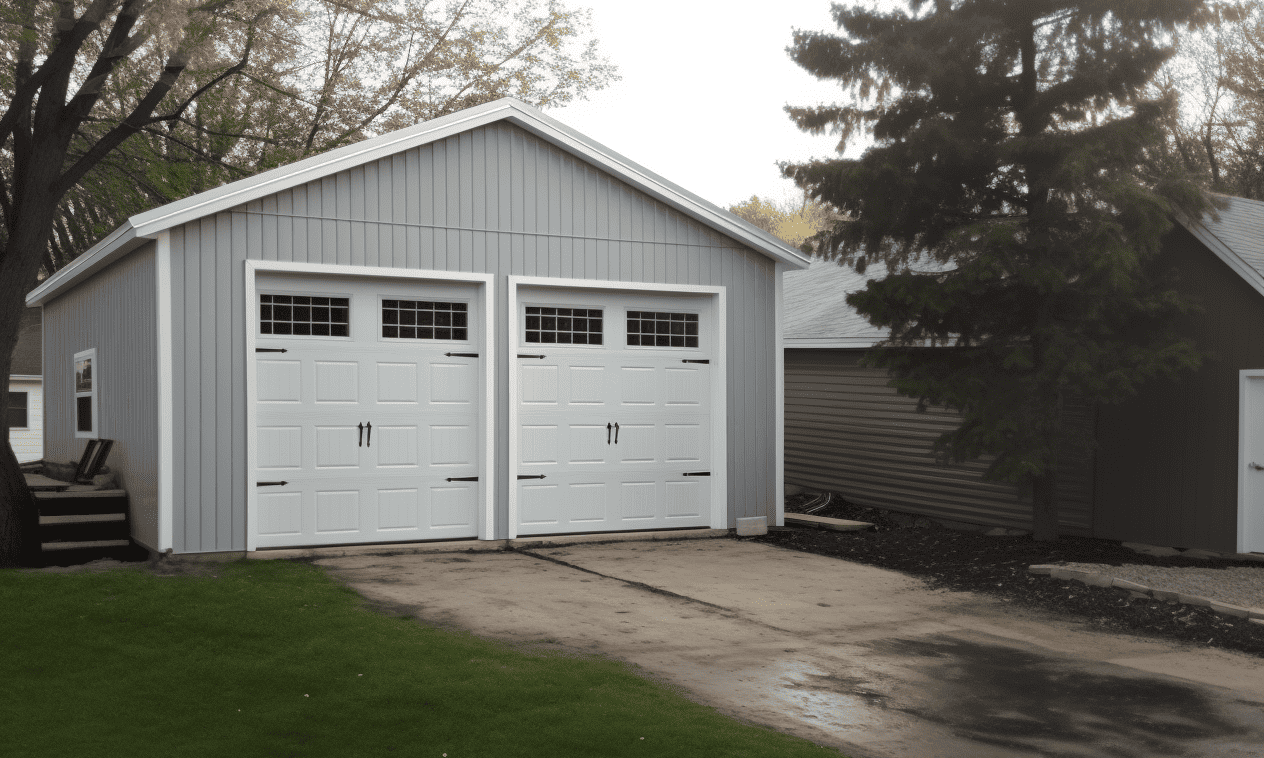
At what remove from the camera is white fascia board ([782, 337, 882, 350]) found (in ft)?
48.7

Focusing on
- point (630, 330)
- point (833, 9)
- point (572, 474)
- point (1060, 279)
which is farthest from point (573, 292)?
point (1060, 279)

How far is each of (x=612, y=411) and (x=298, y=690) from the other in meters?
6.19

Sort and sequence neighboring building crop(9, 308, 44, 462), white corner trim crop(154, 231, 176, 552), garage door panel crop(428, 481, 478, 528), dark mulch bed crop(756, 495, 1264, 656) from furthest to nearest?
neighboring building crop(9, 308, 44, 462) < garage door panel crop(428, 481, 478, 528) < white corner trim crop(154, 231, 176, 552) < dark mulch bed crop(756, 495, 1264, 656)

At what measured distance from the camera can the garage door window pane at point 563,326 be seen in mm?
11062

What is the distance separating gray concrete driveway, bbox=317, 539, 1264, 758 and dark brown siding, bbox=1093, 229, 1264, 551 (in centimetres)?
365

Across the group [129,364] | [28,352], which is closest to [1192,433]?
[129,364]

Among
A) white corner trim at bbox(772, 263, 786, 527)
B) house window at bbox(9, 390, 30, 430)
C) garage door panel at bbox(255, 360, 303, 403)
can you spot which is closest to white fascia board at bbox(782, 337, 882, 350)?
white corner trim at bbox(772, 263, 786, 527)

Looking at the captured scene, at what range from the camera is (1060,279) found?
10.0m

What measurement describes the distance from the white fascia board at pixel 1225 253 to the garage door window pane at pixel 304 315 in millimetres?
8336

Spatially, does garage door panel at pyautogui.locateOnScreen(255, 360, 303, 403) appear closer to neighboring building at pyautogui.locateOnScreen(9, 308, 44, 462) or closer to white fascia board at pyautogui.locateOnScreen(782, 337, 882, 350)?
white fascia board at pyautogui.locateOnScreen(782, 337, 882, 350)

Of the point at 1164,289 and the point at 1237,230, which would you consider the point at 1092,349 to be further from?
the point at 1237,230

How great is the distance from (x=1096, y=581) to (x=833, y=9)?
6.10 m

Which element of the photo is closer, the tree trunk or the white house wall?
the tree trunk

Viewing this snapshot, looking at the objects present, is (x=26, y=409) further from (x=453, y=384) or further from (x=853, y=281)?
(x=453, y=384)
